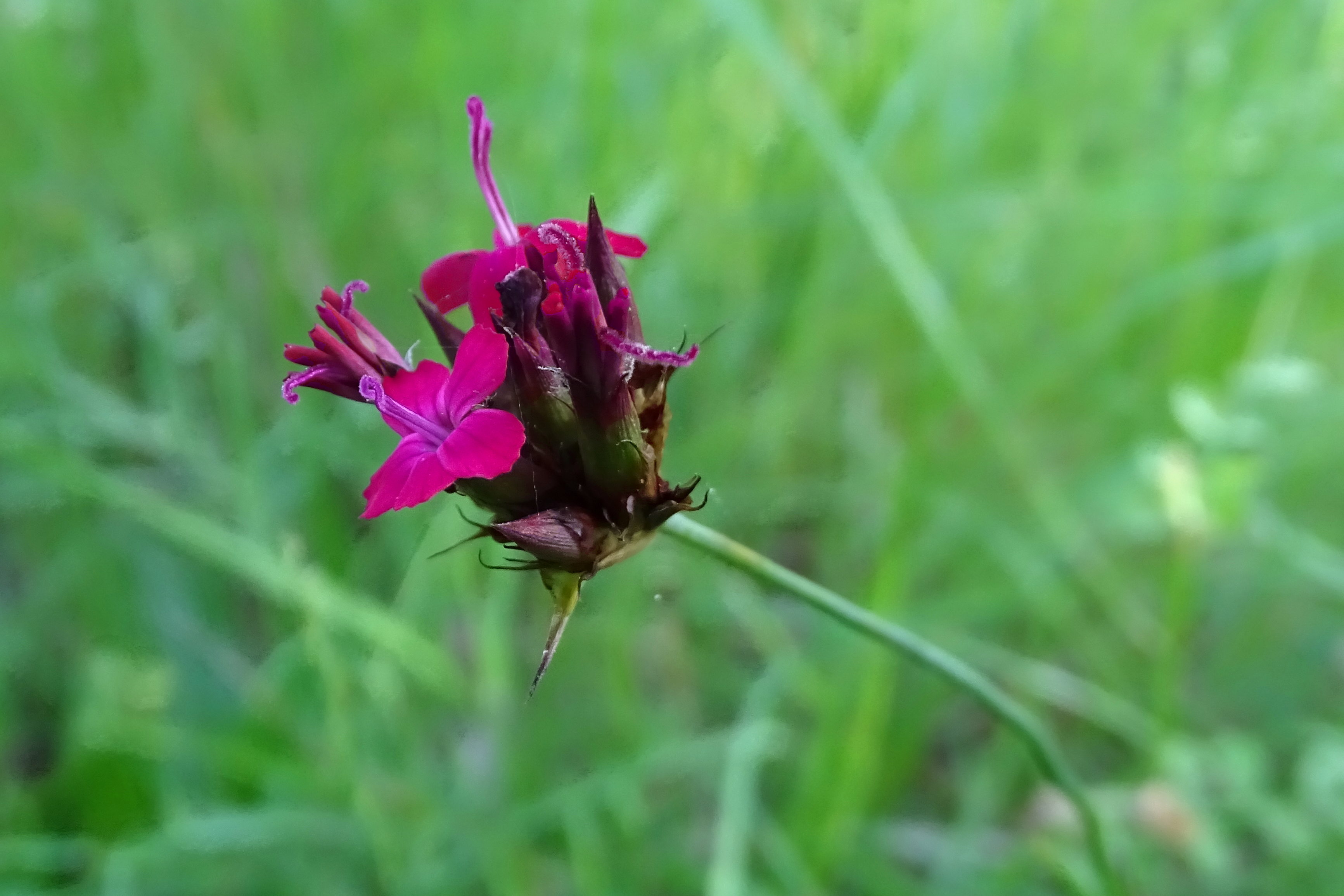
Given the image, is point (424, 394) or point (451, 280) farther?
point (451, 280)

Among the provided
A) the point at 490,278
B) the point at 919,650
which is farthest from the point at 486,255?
the point at 919,650

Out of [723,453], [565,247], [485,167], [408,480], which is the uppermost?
[723,453]

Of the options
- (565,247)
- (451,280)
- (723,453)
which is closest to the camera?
(565,247)

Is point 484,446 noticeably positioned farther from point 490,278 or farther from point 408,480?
point 490,278

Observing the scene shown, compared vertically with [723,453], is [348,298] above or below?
below

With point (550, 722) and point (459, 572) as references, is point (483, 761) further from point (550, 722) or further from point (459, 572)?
point (459, 572)

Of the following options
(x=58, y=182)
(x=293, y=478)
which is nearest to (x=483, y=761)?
(x=293, y=478)

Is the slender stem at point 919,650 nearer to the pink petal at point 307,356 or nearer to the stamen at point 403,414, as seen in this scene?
the stamen at point 403,414
